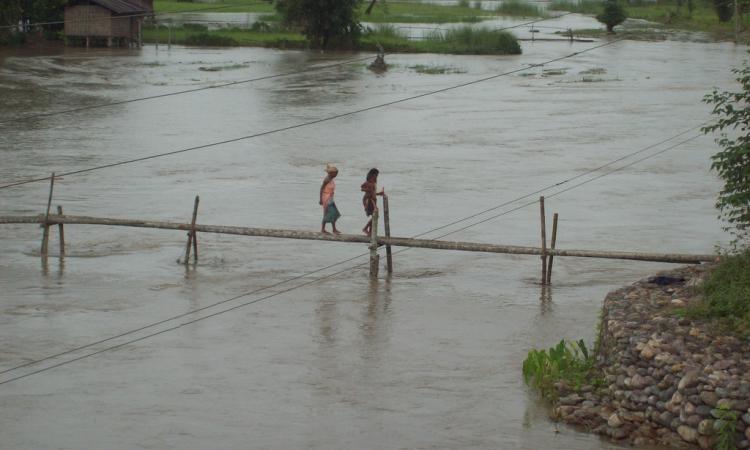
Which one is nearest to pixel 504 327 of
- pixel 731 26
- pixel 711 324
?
pixel 711 324

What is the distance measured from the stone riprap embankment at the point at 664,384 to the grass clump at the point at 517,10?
69839mm

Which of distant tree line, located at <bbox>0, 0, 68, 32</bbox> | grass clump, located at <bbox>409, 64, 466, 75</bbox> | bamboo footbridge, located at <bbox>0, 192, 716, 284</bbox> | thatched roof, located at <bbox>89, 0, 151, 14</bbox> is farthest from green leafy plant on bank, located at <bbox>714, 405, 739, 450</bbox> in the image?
thatched roof, located at <bbox>89, 0, 151, 14</bbox>

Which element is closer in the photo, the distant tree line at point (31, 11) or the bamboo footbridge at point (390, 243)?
the bamboo footbridge at point (390, 243)

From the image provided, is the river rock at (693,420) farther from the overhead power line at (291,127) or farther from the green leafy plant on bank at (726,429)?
the overhead power line at (291,127)

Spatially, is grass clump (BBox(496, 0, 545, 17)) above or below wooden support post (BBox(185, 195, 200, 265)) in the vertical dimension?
above

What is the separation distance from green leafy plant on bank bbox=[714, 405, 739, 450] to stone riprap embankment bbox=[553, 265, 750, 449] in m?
0.01

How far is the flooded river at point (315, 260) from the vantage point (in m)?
11.8

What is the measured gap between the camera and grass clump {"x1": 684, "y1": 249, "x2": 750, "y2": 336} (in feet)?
36.8

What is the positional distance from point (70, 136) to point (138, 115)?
5177 millimetres

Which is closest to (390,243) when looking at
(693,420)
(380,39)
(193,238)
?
(193,238)

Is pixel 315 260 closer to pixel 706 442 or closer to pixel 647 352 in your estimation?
pixel 647 352

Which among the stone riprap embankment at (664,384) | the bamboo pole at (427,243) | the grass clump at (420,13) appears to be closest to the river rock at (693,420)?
the stone riprap embankment at (664,384)

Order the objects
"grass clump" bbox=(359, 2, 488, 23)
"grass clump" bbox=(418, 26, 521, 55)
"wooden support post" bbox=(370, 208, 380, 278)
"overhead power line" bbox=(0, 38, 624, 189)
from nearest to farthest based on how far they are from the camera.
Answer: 1. "wooden support post" bbox=(370, 208, 380, 278)
2. "overhead power line" bbox=(0, 38, 624, 189)
3. "grass clump" bbox=(418, 26, 521, 55)
4. "grass clump" bbox=(359, 2, 488, 23)

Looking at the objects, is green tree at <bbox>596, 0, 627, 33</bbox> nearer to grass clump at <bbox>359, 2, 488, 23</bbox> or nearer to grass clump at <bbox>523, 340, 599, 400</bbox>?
grass clump at <bbox>359, 2, 488, 23</bbox>
